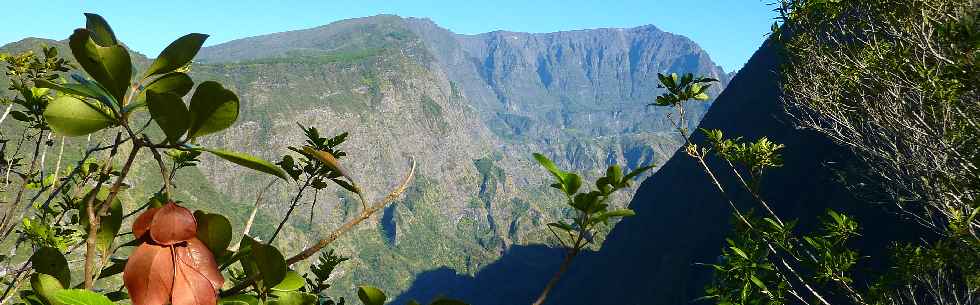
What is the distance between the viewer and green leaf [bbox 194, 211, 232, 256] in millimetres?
1034

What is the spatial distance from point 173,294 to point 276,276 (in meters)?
0.29

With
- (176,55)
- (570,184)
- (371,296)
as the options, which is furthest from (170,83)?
(570,184)

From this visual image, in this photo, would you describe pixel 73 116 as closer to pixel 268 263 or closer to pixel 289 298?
pixel 268 263

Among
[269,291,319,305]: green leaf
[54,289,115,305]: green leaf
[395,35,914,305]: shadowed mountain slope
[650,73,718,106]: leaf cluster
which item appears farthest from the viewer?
[395,35,914,305]: shadowed mountain slope

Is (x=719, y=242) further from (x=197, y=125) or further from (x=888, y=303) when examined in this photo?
(x=197, y=125)

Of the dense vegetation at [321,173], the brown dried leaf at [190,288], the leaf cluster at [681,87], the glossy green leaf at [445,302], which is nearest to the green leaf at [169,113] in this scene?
the dense vegetation at [321,173]

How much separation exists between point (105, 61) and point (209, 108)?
0.58 ft

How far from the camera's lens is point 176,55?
3.34 feet

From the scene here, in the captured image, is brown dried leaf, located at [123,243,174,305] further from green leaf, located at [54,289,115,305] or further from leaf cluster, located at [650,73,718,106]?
leaf cluster, located at [650,73,718,106]

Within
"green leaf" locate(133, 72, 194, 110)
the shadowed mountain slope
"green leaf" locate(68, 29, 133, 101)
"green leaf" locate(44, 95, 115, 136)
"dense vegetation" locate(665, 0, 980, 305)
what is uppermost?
"green leaf" locate(68, 29, 133, 101)

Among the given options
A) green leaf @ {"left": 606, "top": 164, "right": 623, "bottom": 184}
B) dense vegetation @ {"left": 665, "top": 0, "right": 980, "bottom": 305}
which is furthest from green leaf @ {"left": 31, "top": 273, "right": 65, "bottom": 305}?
dense vegetation @ {"left": 665, "top": 0, "right": 980, "bottom": 305}

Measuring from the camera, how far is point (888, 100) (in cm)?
770

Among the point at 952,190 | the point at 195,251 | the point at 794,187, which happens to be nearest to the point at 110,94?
the point at 195,251

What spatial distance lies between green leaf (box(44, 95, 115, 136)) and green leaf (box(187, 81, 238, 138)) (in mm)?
140
